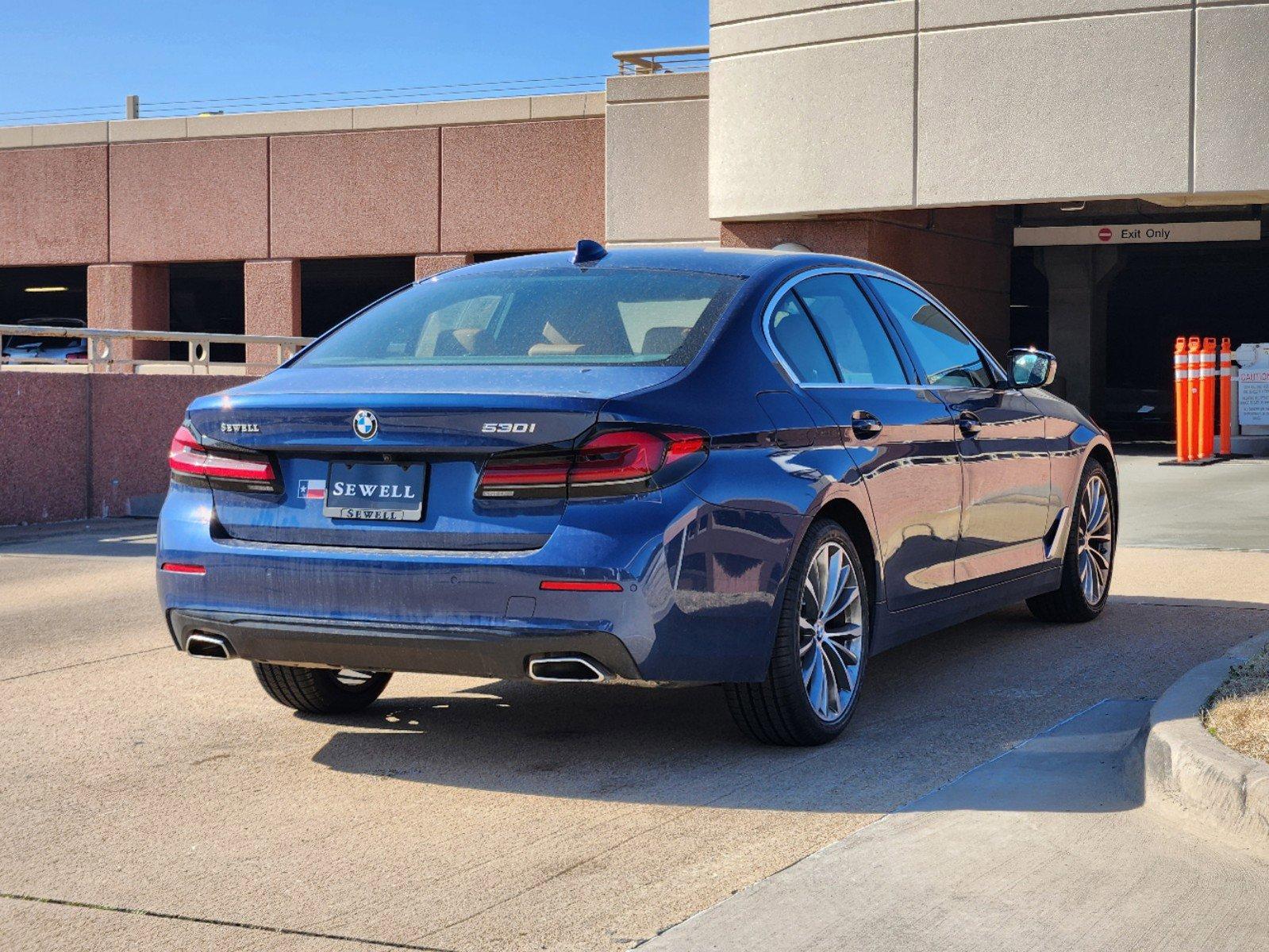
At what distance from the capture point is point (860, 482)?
5637mm

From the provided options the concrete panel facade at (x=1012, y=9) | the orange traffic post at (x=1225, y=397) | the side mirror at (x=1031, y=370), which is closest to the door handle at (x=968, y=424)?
the side mirror at (x=1031, y=370)

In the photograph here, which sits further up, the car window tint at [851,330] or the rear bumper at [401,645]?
the car window tint at [851,330]

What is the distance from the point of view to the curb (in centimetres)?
441

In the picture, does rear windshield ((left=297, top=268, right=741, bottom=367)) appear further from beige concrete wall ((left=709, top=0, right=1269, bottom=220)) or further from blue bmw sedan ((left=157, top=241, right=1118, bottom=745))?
beige concrete wall ((left=709, top=0, right=1269, bottom=220))

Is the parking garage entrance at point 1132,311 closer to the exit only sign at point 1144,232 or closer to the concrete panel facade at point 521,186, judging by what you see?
the exit only sign at point 1144,232

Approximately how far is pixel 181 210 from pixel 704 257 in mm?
27740

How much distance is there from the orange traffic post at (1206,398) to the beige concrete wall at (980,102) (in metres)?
2.16

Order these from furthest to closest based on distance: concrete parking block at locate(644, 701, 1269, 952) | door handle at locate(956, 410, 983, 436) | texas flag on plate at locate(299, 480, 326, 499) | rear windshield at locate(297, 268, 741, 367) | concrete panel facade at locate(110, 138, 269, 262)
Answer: concrete panel facade at locate(110, 138, 269, 262)
door handle at locate(956, 410, 983, 436)
rear windshield at locate(297, 268, 741, 367)
texas flag on plate at locate(299, 480, 326, 499)
concrete parking block at locate(644, 701, 1269, 952)

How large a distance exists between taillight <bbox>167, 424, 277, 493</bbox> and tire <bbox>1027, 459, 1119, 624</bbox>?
161 inches

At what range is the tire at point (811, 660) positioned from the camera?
205 inches

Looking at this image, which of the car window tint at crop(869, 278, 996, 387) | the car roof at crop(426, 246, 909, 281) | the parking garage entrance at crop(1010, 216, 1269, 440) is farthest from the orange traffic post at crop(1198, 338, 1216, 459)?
the car roof at crop(426, 246, 909, 281)

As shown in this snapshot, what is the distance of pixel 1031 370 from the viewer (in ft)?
24.3

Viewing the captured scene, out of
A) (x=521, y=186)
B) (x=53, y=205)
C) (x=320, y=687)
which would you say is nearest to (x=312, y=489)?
(x=320, y=687)

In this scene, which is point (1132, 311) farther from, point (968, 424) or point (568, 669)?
point (568, 669)
